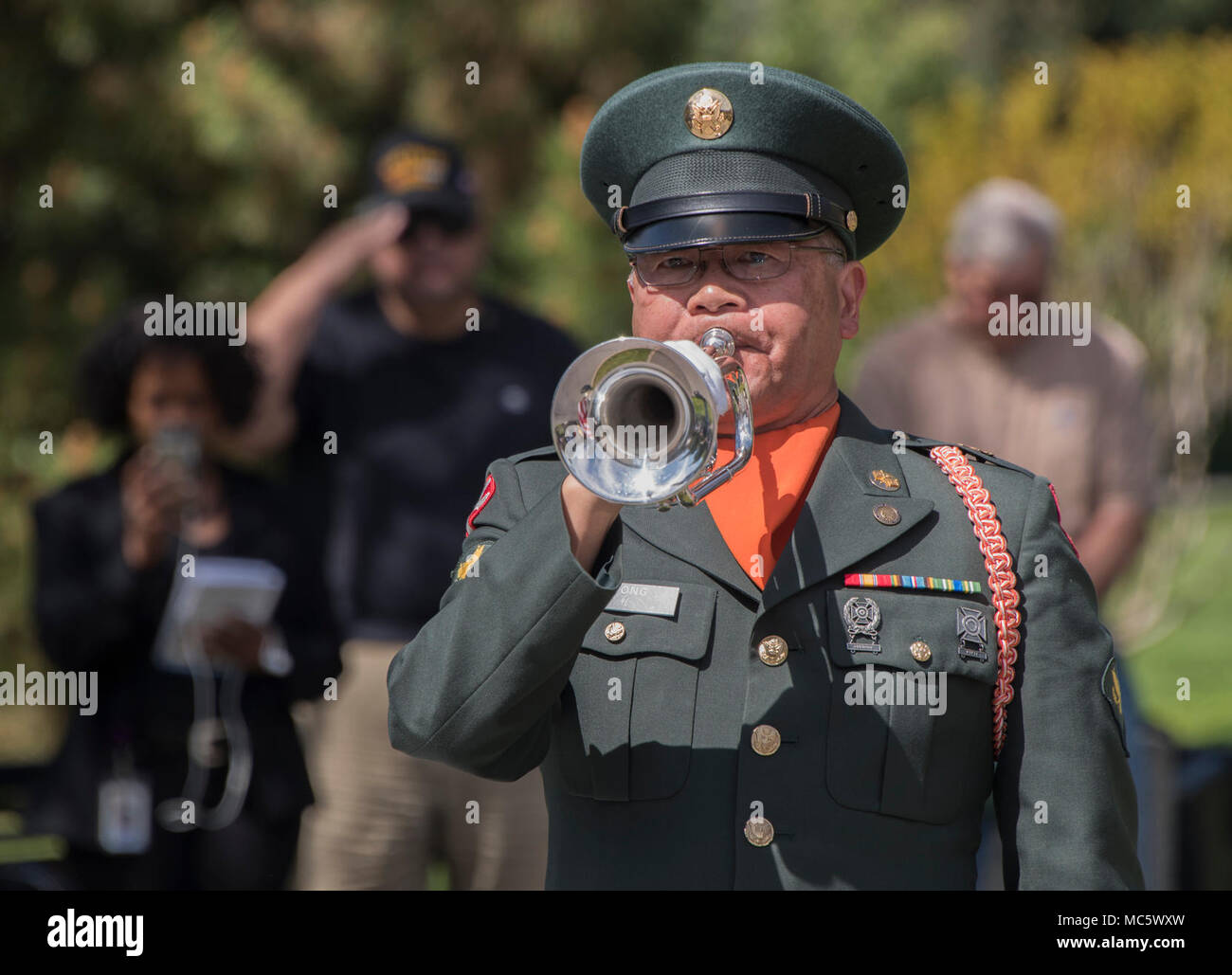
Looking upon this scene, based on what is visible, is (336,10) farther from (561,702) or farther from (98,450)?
(561,702)

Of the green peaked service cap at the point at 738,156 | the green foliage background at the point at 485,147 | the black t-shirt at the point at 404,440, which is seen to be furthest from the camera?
the green foliage background at the point at 485,147

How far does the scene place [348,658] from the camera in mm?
4793

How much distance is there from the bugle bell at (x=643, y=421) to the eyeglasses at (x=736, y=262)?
0.73 ft

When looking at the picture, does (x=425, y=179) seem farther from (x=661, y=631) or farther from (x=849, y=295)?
(x=661, y=631)

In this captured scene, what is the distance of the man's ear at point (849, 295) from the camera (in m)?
2.56

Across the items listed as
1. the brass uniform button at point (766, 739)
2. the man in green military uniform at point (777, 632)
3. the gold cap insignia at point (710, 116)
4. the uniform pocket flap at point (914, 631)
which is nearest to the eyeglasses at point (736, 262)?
the man in green military uniform at point (777, 632)

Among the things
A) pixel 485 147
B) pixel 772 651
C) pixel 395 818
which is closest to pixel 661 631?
pixel 772 651

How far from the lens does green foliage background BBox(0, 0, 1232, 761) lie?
8.41 m

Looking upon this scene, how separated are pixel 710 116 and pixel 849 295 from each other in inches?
13.1

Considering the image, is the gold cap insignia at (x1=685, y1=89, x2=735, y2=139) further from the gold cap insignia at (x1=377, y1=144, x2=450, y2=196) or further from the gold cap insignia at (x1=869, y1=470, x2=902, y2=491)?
the gold cap insignia at (x1=377, y1=144, x2=450, y2=196)

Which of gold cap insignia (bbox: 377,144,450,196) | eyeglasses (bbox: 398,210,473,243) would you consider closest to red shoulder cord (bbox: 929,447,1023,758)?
eyeglasses (bbox: 398,210,473,243)

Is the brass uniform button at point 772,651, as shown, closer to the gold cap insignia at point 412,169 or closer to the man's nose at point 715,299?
the man's nose at point 715,299

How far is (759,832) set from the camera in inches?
93.0

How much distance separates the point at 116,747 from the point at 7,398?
417 centimetres
